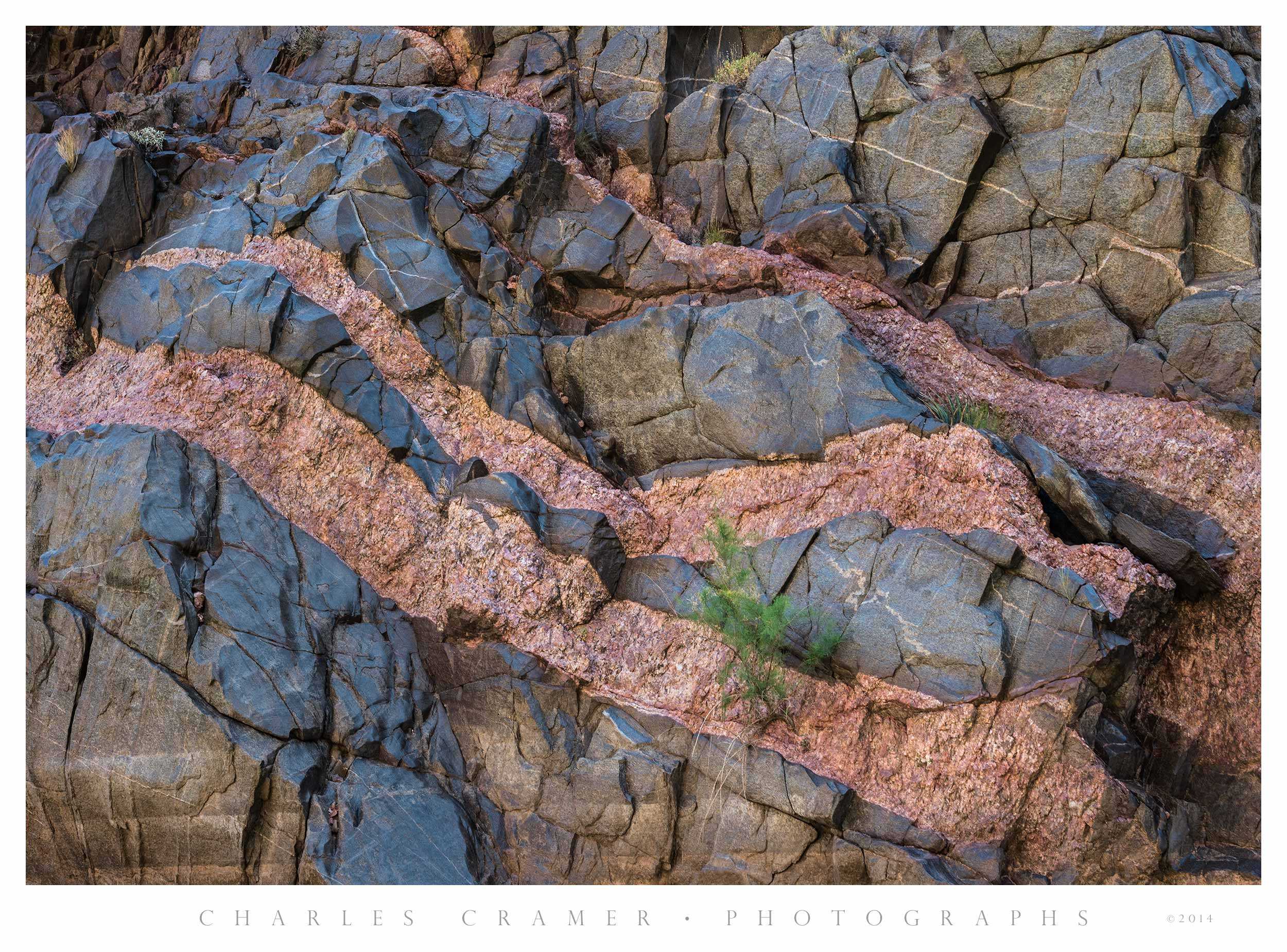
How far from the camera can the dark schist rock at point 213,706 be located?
346 inches

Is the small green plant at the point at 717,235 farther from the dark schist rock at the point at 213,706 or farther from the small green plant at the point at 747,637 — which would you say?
the dark schist rock at the point at 213,706

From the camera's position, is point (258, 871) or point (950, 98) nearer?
point (258, 871)

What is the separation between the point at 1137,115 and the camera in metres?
11.4

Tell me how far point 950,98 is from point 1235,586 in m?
6.36

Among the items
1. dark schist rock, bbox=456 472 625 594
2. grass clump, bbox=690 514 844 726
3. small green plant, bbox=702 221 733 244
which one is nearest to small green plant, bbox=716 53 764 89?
small green plant, bbox=702 221 733 244

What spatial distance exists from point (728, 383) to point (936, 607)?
3073mm

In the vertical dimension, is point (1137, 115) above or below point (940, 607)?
above

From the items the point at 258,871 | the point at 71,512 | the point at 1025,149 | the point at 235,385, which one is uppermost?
the point at 1025,149

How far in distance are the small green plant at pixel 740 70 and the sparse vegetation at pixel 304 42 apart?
5715 mm

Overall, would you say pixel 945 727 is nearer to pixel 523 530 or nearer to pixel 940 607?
pixel 940 607

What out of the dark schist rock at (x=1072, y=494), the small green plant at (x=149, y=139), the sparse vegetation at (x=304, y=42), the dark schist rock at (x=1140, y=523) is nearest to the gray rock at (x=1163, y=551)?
the dark schist rock at (x=1140, y=523)

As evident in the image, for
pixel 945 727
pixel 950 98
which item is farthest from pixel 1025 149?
pixel 945 727

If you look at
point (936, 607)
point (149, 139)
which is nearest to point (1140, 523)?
point (936, 607)

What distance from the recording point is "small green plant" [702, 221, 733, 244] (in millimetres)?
12164
